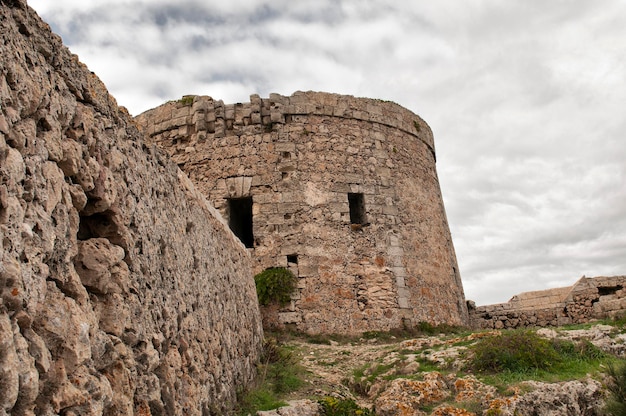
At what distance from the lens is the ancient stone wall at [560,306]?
12.4 meters

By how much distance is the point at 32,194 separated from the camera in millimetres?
2467

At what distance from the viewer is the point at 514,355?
6727 mm

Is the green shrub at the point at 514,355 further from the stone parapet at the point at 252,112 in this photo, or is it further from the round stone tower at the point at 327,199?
the stone parapet at the point at 252,112

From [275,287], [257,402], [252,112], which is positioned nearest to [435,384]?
[257,402]

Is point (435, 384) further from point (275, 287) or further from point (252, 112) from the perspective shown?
point (252, 112)

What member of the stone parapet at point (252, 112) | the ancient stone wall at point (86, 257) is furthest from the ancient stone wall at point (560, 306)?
the ancient stone wall at point (86, 257)

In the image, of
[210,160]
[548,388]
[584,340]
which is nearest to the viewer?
[548,388]

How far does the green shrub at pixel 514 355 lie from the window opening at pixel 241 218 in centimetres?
545

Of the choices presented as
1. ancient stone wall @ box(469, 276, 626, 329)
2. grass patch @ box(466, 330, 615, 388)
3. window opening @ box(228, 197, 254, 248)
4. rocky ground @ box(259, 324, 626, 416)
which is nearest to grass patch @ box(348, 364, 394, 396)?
rocky ground @ box(259, 324, 626, 416)

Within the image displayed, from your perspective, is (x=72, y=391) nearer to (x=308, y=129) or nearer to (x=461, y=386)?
(x=461, y=386)

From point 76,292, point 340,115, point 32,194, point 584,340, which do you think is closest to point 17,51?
point 32,194

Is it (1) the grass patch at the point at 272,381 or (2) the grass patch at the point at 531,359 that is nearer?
(1) the grass patch at the point at 272,381

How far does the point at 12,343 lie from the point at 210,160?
29.5ft

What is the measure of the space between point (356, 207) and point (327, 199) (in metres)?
0.82
